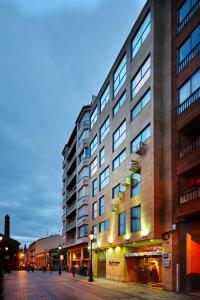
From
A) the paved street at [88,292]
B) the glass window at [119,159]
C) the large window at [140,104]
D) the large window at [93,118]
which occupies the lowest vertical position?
the paved street at [88,292]

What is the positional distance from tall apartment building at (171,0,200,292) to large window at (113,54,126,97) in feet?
43.3

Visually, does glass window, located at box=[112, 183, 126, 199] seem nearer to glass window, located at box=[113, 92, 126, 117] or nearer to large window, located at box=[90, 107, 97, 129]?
glass window, located at box=[113, 92, 126, 117]

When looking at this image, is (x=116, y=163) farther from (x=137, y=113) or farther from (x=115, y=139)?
(x=137, y=113)

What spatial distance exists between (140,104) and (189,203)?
1340cm

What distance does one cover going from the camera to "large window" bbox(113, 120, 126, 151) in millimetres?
43531

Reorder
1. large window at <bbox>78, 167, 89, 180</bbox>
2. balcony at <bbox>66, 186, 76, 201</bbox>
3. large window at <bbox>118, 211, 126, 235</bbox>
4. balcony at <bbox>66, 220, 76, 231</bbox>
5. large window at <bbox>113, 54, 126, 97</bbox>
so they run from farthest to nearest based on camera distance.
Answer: balcony at <bbox>66, 186, 76, 201</bbox>, balcony at <bbox>66, 220, 76, 231</bbox>, large window at <bbox>78, 167, 89, 180</bbox>, large window at <bbox>113, 54, 126, 97</bbox>, large window at <bbox>118, 211, 126, 235</bbox>

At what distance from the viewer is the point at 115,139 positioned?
1858 inches

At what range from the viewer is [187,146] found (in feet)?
95.9

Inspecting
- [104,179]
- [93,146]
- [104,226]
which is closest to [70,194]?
[93,146]

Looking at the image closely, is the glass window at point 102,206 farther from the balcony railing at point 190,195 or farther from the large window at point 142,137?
the balcony railing at point 190,195

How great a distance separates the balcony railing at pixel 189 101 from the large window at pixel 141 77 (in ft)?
22.0

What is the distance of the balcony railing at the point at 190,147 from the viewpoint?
27.8m

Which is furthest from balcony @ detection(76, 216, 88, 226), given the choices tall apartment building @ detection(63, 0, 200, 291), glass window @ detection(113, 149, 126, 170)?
glass window @ detection(113, 149, 126, 170)

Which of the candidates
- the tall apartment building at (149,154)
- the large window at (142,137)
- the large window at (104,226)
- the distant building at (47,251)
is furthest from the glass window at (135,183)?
the distant building at (47,251)
